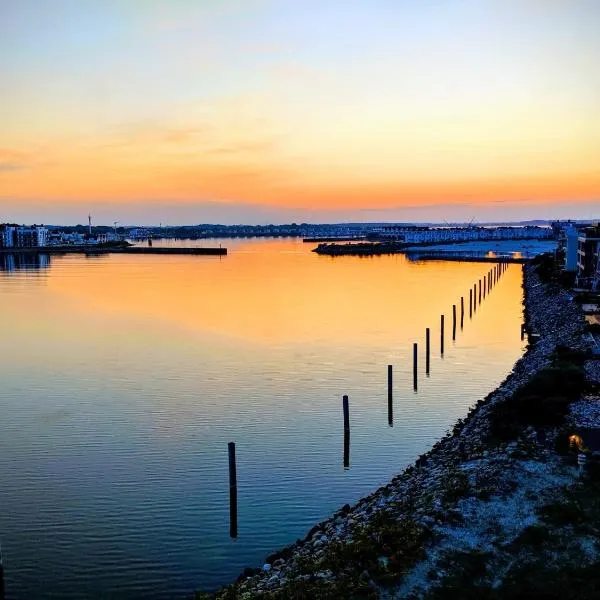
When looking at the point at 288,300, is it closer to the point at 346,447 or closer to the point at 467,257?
the point at 346,447

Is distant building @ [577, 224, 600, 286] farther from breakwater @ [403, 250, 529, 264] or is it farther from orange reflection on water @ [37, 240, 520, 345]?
breakwater @ [403, 250, 529, 264]

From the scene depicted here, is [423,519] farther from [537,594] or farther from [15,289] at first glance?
[15,289]

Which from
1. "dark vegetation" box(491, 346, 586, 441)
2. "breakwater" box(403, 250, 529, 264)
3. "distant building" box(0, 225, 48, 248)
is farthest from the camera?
"distant building" box(0, 225, 48, 248)

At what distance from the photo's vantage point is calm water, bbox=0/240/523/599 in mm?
15281

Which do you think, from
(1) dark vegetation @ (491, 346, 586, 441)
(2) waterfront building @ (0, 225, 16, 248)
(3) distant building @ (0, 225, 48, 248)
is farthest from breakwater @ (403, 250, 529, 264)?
(2) waterfront building @ (0, 225, 16, 248)

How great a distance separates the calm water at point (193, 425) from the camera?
15281mm

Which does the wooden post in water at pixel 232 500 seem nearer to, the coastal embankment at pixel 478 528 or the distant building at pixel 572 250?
the coastal embankment at pixel 478 528

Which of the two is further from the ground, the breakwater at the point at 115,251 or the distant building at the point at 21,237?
the distant building at the point at 21,237

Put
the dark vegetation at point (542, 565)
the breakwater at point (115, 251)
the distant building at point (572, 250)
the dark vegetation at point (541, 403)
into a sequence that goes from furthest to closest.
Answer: the breakwater at point (115, 251) → the distant building at point (572, 250) → the dark vegetation at point (541, 403) → the dark vegetation at point (542, 565)

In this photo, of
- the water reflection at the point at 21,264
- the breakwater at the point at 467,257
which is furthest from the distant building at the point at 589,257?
the water reflection at the point at 21,264

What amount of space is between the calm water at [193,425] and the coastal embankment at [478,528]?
2.15m

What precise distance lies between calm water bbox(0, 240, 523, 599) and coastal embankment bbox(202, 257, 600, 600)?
84.6 inches

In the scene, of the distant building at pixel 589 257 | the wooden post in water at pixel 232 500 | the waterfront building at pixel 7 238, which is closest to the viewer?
the wooden post in water at pixel 232 500

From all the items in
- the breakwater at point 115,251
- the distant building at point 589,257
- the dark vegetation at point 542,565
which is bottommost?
the breakwater at point 115,251
